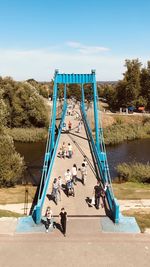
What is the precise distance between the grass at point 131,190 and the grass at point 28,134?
84.6ft

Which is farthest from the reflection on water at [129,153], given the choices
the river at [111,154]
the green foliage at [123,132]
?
the green foliage at [123,132]

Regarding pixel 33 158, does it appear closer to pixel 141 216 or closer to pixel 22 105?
pixel 22 105

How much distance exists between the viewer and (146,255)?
12.9 m

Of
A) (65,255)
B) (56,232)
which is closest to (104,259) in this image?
(65,255)

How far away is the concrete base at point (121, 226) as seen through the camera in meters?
14.6

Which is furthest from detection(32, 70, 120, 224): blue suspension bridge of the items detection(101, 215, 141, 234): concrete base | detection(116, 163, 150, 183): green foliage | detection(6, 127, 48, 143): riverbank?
detection(6, 127, 48, 143): riverbank

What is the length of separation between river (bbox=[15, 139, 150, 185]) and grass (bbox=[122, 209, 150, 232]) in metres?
10.8

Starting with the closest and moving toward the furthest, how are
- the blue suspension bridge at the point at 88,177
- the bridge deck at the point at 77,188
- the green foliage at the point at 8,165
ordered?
the blue suspension bridge at the point at 88,177, the bridge deck at the point at 77,188, the green foliage at the point at 8,165

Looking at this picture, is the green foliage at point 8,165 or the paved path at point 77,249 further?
the green foliage at point 8,165

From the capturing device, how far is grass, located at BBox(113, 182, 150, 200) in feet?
76.3

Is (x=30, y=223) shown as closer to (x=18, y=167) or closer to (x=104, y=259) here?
(x=104, y=259)

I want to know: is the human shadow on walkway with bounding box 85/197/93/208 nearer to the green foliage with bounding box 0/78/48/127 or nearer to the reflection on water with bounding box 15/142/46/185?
the reflection on water with bounding box 15/142/46/185

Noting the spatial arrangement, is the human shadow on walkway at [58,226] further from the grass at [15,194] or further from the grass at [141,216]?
the grass at [15,194]

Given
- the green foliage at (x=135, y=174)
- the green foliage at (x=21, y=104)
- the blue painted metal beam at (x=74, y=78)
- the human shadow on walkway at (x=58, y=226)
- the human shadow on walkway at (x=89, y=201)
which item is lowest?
the green foliage at (x=135, y=174)
